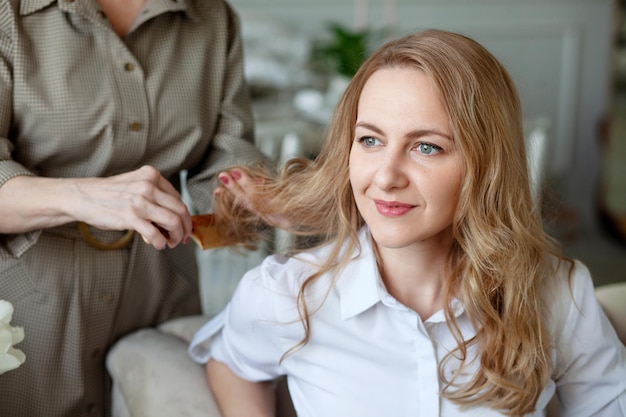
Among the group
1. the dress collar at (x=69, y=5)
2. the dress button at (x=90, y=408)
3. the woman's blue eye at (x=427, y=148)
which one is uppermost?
the dress collar at (x=69, y=5)

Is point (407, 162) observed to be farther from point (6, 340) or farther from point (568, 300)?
point (6, 340)

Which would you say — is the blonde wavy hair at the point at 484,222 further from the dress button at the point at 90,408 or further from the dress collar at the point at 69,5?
the dress button at the point at 90,408

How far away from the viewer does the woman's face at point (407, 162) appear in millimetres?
1164

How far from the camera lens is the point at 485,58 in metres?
1.23

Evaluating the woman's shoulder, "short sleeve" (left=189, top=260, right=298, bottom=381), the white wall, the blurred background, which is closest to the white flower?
"short sleeve" (left=189, top=260, right=298, bottom=381)

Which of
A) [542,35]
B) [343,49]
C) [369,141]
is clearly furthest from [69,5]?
[542,35]

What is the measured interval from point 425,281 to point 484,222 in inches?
5.6

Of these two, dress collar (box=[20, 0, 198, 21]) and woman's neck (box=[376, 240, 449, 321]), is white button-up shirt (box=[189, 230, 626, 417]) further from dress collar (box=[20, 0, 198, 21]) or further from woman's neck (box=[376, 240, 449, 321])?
dress collar (box=[20, 0, 198, 21])

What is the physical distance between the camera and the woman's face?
3.82 ft

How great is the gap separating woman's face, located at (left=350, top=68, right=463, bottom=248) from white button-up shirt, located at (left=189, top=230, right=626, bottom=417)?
141 mm

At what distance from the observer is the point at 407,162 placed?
1.17 m

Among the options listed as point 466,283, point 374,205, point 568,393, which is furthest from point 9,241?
point 568,393

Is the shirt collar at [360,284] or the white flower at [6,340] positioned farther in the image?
the shirt collar at [360,284]

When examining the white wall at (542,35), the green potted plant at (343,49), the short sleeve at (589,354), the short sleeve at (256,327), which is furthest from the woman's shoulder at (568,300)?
the white wall at (542,35)
